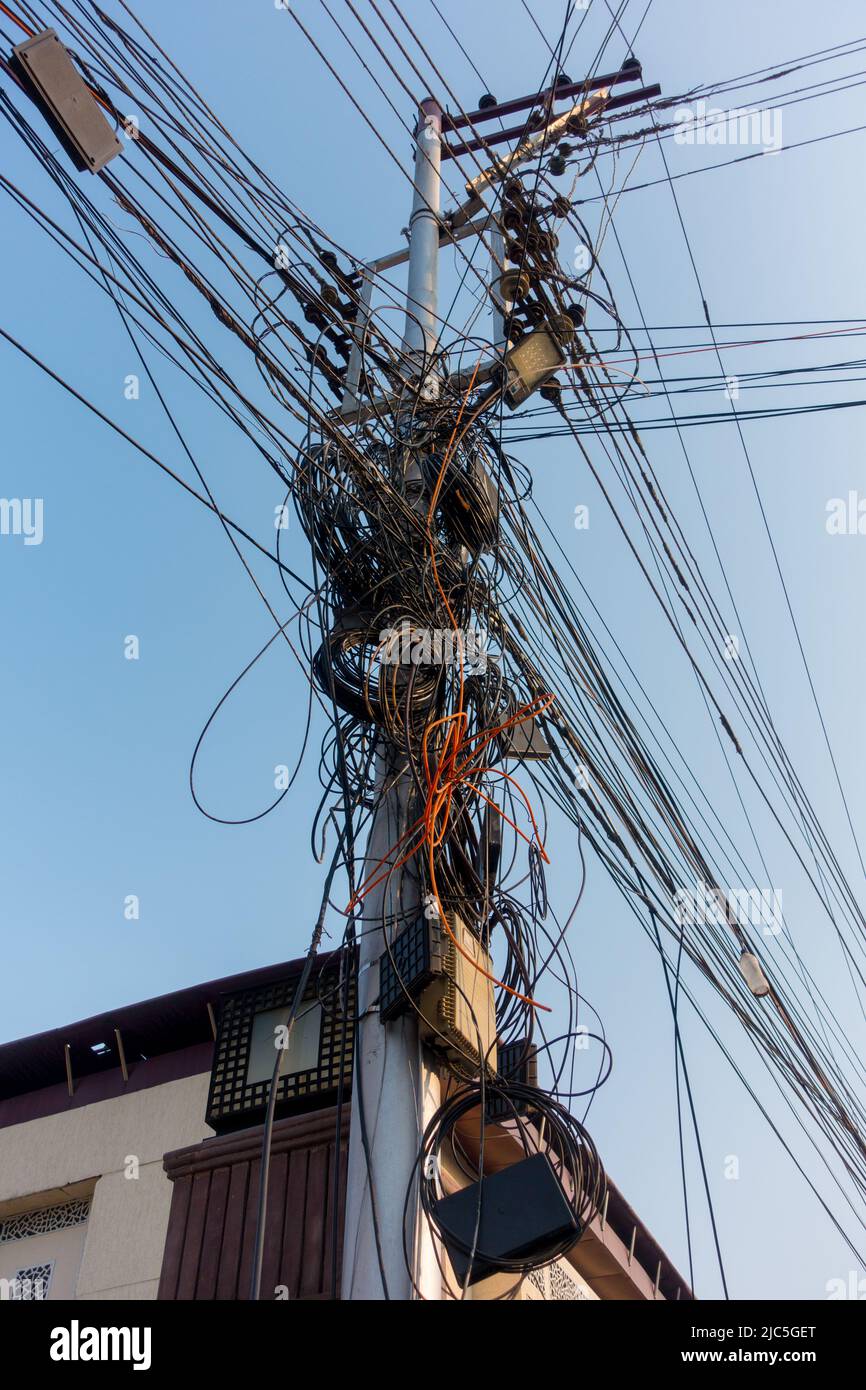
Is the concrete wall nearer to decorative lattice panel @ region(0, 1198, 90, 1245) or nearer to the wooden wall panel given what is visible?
decorative lattice panel @ region(0, 1198, 90, 1245)

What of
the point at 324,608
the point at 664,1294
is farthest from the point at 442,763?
the point at 664,1294

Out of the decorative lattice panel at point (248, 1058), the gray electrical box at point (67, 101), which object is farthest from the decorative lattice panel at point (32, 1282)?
the gray electrical box at point (67, 101)

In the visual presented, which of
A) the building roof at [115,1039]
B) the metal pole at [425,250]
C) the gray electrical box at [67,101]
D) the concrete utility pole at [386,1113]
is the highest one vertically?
the metal pole at [425,250]

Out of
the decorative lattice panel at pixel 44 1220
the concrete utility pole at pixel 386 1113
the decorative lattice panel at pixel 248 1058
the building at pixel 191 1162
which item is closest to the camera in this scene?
the concrete utility pole at pixel 386 1113

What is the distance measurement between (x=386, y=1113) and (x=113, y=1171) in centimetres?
375

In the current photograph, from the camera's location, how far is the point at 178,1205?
4910 millimetres

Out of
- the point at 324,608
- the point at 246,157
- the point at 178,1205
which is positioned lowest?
the point at 178,1205

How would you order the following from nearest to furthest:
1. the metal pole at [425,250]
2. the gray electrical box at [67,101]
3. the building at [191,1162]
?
the gray electrical box at [67,101] → the building at [191,1162] → the metal pole at [425,250]

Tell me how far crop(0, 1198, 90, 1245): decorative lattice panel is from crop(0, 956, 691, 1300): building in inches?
0.4

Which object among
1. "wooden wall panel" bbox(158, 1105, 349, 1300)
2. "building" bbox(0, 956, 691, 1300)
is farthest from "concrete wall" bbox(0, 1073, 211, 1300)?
"wooden wall panel" bbox(158, 1105, 349, 1300)

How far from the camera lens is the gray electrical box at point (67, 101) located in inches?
114

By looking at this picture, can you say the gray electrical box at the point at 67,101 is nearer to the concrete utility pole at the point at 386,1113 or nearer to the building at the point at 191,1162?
the concrete utility pole at the point at 386,1113
